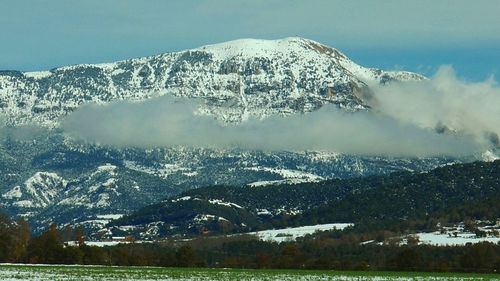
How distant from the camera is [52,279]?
472 ft

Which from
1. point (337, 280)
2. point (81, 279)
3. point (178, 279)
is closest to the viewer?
point (81, 279)

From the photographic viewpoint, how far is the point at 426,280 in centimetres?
17700

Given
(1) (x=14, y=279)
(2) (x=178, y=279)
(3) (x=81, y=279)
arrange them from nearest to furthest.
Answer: (1) (x=14, y=279)
(3) (x=81, y=279)
(2) (x=178, y=279)

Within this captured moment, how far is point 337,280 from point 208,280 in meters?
24.4

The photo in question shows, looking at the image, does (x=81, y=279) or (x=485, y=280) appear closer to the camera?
(x=81, y=279)

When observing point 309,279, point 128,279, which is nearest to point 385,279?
point 309,279

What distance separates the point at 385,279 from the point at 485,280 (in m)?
16.8

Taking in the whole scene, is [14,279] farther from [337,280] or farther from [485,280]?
[485,280]

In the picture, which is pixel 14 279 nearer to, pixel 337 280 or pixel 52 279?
pixel 52 279

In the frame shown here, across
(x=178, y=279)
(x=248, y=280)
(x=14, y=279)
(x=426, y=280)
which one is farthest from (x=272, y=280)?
(x=14, y=279)

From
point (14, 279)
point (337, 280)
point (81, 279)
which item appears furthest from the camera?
point (337, 280)

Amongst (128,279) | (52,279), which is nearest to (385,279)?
(128,279)

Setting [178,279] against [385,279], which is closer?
[178,279]

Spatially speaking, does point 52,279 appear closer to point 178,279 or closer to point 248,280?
point 178,279
